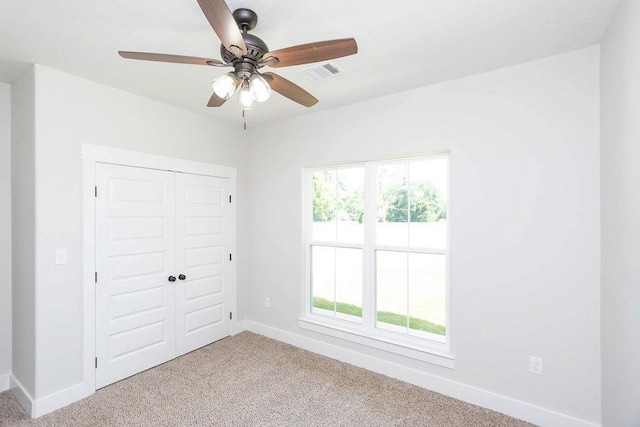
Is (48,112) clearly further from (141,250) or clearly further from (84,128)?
(141,250)

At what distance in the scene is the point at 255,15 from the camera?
1.69m

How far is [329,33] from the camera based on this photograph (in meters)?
1.92

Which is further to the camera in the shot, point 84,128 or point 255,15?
point 84,128

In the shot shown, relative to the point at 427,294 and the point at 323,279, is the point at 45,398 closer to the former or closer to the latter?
the point at 323,279

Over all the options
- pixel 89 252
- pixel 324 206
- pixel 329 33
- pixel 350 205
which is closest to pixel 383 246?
pixel 350 205

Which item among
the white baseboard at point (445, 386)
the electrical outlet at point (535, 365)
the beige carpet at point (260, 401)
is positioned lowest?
the beige carpet at point (260, 401)

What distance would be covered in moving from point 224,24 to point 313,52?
16.5 inches

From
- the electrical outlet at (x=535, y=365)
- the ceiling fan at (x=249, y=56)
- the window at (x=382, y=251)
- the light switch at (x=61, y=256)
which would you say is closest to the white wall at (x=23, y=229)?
the light switch at (x=61, y=256)

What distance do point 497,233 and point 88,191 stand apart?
334 cm

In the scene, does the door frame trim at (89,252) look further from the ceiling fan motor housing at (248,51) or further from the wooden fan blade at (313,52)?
the wooden fan blade at (313,52)

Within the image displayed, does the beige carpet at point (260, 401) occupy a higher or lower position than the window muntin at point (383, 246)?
lower

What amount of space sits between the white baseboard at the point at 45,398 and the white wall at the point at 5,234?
204 mm

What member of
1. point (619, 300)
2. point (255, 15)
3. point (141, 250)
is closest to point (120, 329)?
point (141, 250)

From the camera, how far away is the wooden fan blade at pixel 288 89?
1.77m
